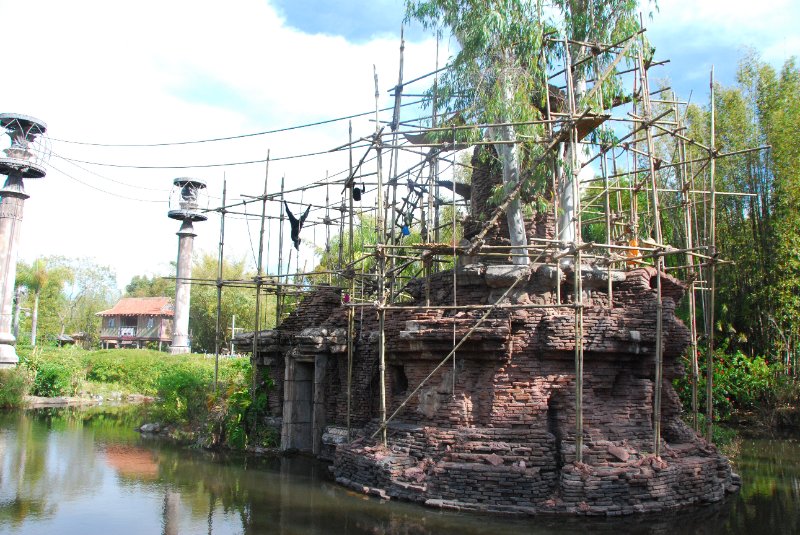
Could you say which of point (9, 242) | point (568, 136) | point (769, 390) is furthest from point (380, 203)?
point (9, 242)

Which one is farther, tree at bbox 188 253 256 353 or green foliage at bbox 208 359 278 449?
tree at bbox 188 253 256 353

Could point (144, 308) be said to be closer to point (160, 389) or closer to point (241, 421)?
point (160, 389)

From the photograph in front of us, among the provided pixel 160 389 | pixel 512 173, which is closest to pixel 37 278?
pixel 160 389

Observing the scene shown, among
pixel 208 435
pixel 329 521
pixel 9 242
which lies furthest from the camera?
pixel 9 242

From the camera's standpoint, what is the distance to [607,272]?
Answer: 36.2ft

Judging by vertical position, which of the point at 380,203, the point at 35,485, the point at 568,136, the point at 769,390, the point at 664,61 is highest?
the point at 664,61

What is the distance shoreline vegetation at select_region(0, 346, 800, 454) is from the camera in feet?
49.7

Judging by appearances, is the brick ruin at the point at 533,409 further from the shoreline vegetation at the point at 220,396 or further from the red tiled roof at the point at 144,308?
the red tiled roof at the point at 144,308

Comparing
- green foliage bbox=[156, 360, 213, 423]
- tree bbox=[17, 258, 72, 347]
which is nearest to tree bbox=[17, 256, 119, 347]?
tree bbox=[17, 258, 72, 347]

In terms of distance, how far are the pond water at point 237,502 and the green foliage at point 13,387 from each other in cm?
1068

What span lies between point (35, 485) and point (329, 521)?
569 centimetres

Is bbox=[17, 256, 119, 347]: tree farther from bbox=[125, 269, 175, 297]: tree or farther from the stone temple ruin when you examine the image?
the stone temple ruin

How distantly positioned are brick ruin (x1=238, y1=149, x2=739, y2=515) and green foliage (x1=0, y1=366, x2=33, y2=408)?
18.8 metres

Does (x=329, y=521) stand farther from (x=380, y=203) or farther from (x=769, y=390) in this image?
(x=769, y=390)
